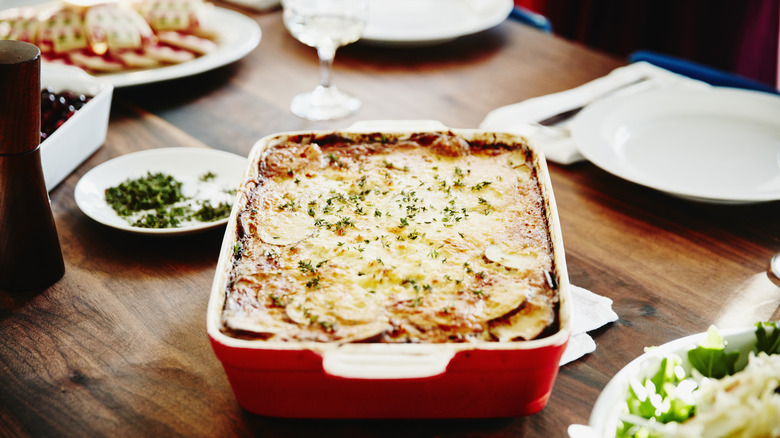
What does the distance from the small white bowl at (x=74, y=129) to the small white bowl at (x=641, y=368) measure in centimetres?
130

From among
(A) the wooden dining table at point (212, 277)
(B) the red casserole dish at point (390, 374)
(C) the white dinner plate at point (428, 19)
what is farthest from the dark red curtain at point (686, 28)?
(B) the red casserole dish at point (390, 374)

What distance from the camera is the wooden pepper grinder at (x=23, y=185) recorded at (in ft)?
3.58

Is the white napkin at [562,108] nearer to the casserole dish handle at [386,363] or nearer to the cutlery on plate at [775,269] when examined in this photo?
the cutlery on plate at [775,269]

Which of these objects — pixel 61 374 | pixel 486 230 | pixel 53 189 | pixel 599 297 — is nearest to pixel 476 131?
pixel 486 230

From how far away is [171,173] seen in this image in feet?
5.47

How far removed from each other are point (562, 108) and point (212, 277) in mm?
1143

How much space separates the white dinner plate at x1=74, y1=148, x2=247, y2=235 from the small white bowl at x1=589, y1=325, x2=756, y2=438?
3.12 feet

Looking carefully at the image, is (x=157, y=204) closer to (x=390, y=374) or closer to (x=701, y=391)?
(x=390, y=374)

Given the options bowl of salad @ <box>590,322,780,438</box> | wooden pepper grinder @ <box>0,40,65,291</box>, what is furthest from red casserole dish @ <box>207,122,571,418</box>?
wooden pepper grinder @ <box>0,40,65,291</box>

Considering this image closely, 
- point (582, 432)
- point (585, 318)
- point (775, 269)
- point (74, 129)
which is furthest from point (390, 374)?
point (74, 129)

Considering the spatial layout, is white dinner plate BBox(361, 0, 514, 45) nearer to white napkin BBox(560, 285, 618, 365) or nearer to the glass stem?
the glass stem

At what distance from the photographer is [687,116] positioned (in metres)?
1.89

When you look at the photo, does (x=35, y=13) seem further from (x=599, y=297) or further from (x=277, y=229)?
(x=599, y=297)

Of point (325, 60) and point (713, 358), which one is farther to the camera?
point (325, 60)
